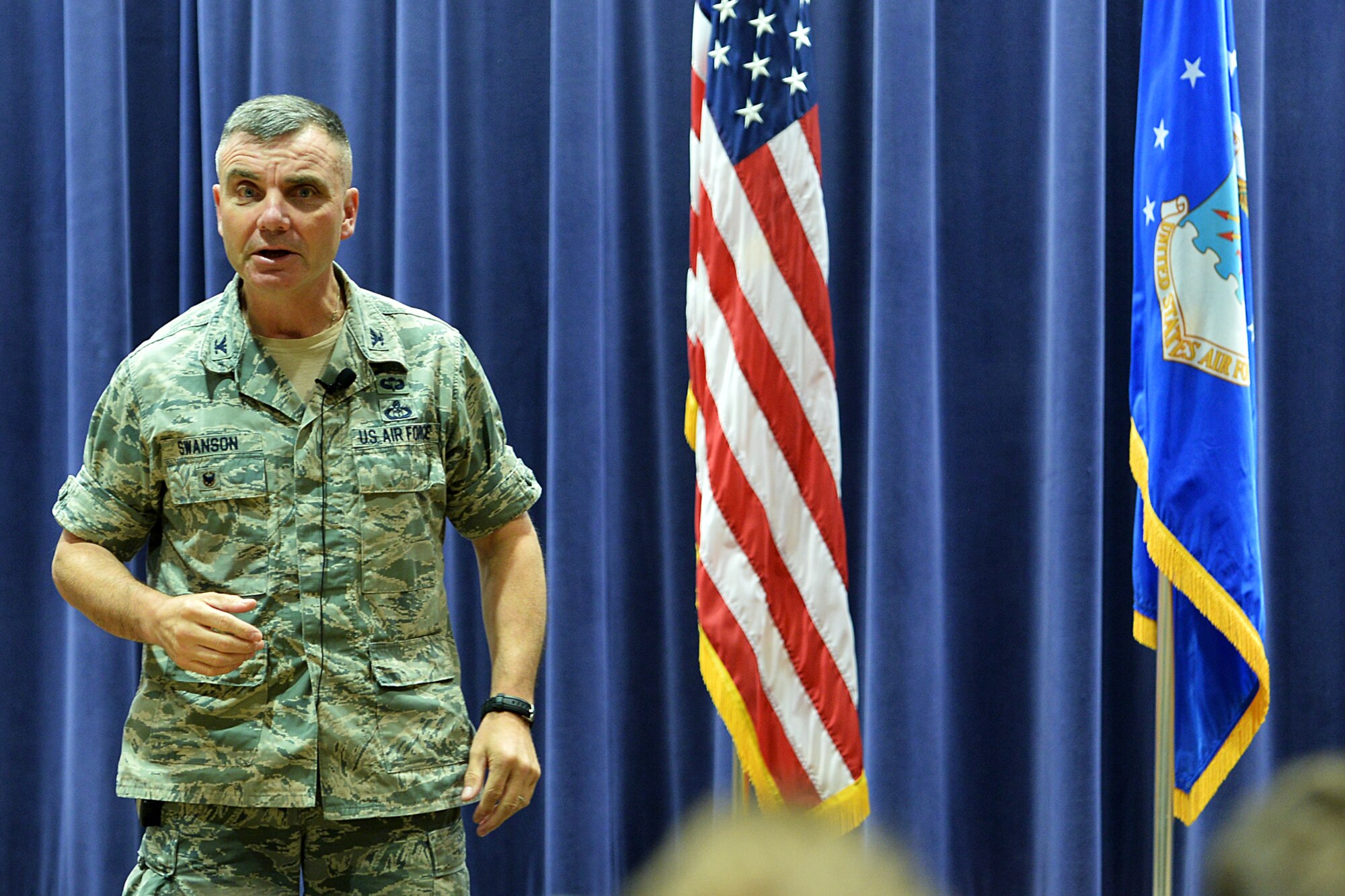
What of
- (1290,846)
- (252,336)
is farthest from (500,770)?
(1290,846)

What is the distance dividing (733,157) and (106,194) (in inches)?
61.4

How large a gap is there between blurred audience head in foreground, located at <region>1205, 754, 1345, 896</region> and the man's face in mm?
1525

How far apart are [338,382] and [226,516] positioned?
24 cm

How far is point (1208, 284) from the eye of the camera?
2568mm

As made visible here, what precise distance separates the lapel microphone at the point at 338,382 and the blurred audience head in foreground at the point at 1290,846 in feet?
4.85

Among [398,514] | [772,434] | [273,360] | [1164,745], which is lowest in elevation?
[1164,745]

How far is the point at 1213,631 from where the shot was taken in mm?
2625

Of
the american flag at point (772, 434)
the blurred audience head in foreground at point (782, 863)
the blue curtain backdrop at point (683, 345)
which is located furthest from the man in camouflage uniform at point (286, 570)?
the blurred audience head in foreground at point (782, 863)

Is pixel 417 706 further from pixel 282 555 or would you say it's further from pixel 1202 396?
pixel 1202 396

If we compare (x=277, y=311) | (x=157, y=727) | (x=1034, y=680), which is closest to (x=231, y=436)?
(x=277, y=311)

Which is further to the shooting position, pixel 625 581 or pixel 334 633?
pixel 625 581

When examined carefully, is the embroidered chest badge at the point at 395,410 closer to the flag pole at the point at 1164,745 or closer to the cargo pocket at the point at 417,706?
the cargo pocket at the point at 417,706

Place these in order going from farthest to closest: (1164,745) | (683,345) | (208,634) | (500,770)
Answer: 1. (683,345)
2. (1164,745)
3. (500,770)
4. (208,634)

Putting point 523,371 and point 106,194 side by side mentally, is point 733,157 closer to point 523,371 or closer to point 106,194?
point 523,371
